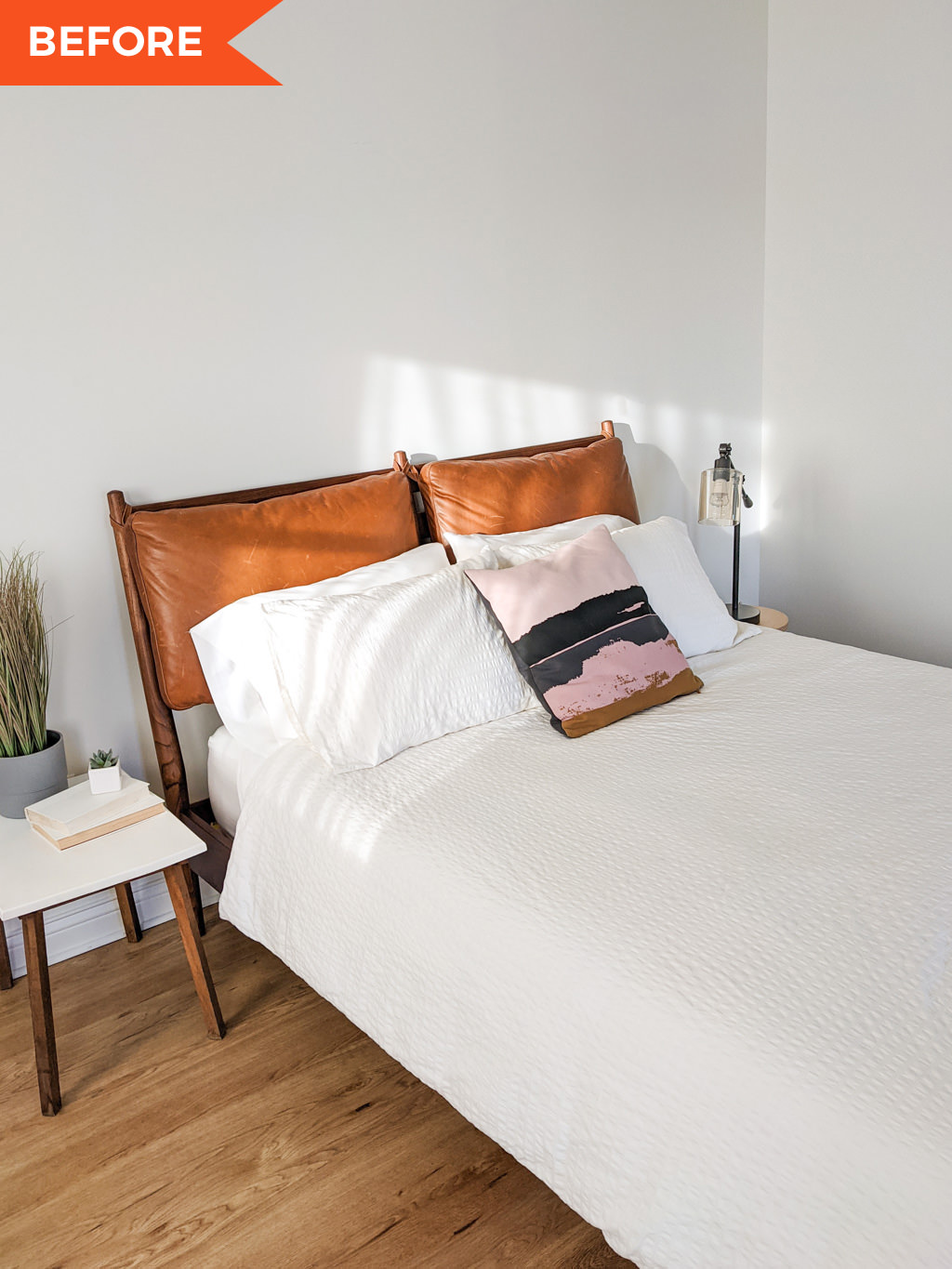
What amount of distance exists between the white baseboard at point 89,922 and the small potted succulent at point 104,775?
35 centimetres

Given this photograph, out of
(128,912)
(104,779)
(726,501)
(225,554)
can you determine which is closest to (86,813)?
(104,779)

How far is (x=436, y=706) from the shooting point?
2.13 meters

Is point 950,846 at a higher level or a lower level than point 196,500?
lower

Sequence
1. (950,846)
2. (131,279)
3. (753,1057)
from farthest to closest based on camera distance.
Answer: (131,279), (950,846), (753,1057)

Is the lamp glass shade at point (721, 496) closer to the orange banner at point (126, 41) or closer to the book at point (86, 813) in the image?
the orange banner at point (126, 41)

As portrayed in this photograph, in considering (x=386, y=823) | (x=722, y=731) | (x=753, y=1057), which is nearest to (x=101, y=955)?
(x=386, y=823)

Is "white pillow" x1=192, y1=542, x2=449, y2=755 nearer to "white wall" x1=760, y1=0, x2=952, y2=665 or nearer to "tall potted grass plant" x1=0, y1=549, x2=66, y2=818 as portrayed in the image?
"tall potted grass plant" x1=0, y1=549, x2=66, y2=818

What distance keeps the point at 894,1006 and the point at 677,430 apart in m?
2.50

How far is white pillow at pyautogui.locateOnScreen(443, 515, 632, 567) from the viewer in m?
2.48

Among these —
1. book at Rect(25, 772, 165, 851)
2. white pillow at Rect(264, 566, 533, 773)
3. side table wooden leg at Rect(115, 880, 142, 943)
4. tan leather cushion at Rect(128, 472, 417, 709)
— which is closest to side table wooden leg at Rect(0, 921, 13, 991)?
side table wooden leg at Rect(115, 880, 142, 943)

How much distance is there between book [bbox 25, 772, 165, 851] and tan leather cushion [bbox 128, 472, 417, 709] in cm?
29

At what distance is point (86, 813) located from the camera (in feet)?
6.65

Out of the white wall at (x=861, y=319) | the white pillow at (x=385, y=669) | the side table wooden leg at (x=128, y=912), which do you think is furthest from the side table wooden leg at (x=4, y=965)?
the white wall at (x=861, y=319)

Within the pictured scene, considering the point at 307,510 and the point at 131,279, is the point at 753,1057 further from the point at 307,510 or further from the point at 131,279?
the point at 131,279
